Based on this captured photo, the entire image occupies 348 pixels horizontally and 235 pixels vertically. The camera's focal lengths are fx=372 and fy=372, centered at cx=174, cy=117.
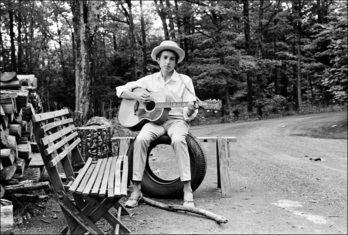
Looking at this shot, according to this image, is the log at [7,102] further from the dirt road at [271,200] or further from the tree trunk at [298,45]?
the tree trunk at [298,45]

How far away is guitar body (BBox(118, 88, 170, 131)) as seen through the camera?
4402mm

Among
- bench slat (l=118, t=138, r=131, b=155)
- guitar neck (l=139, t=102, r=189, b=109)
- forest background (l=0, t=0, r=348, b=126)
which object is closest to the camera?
guitar neck (l=139, t=102, r=189, b=109)

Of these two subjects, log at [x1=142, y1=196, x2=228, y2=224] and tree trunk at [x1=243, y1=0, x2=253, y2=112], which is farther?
tree trunk at [x1=243, y1=0, x2=253, y2=112]

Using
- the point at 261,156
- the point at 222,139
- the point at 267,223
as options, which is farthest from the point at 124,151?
the point at 261,156

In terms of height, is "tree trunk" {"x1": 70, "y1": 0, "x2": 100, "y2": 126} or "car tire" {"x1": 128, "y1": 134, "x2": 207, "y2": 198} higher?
"tree trunk" {"x1": 70, "y1": 0, "x2": 100, "y2": 126}

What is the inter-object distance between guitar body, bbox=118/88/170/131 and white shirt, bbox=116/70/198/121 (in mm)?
101

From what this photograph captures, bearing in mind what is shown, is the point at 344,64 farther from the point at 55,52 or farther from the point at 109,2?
the point at 55,52

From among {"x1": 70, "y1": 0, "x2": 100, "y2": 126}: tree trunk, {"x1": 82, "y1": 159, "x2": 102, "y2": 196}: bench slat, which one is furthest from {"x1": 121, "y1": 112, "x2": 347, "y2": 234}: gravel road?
{"x1": 70, "y1": 0, "x2": 100, "y2": 126}: tree trunk

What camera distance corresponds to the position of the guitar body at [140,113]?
4402 mm

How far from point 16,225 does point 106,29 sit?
2203cm

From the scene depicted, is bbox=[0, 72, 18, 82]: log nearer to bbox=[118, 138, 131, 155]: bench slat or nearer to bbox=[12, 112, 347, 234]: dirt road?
bbox=[118, 138, 131, 155]: bench slat

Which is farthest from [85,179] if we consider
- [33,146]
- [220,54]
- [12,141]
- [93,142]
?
[220,54]

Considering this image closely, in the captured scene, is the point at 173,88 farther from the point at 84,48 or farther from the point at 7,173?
the point at 84,48

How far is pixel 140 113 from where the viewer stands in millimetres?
4535
